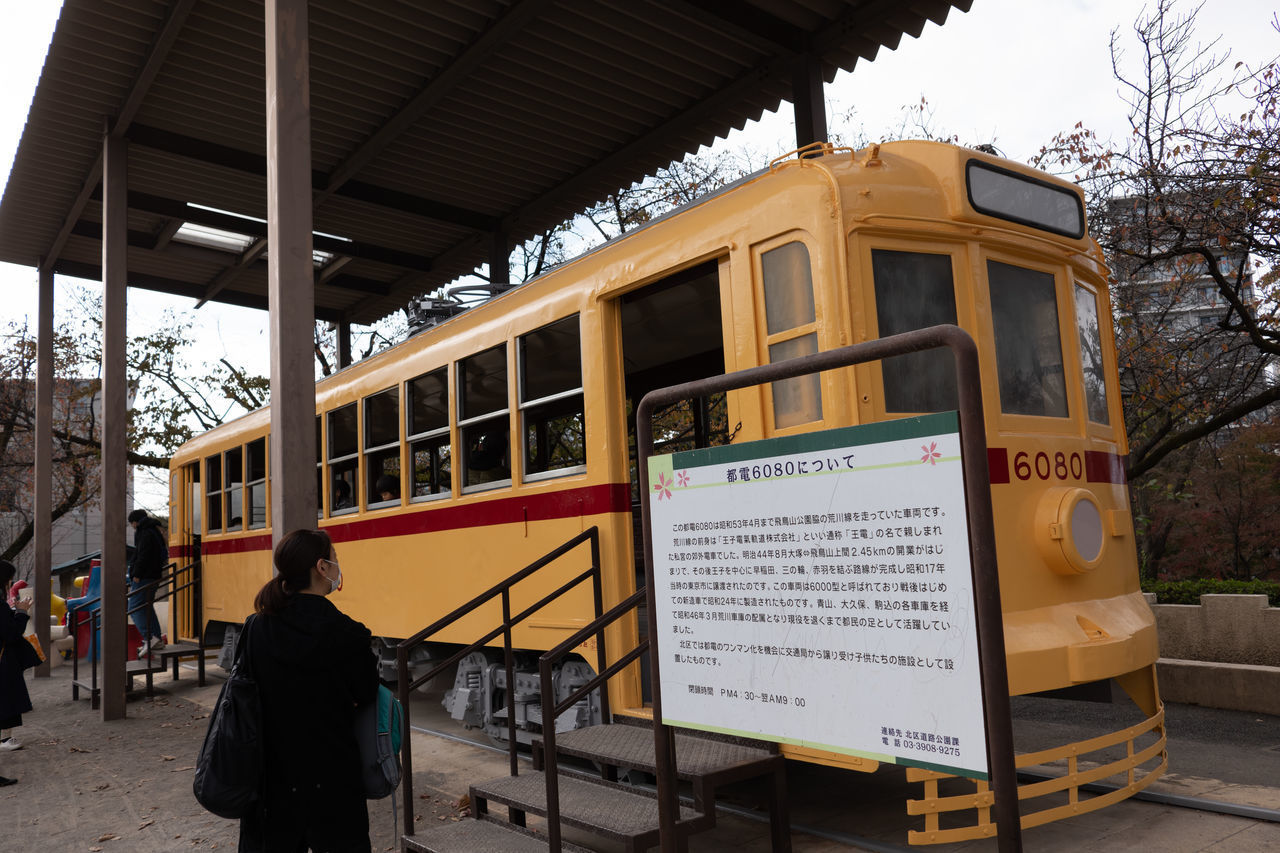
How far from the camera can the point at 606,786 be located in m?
4.45

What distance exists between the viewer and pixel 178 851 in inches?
197

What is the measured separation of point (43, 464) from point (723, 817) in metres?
12.0

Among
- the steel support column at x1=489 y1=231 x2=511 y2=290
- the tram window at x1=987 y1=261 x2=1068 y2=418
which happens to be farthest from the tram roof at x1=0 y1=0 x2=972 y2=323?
the tram window at x1=987 y1=261 x2=1068 y2=418

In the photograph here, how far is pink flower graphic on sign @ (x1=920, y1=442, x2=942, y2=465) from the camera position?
7.30 ft

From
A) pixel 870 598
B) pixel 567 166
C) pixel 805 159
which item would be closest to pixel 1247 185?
pixel 567 166

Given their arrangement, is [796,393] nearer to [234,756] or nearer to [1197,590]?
[234,756]

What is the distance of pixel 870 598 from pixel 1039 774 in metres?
3.45

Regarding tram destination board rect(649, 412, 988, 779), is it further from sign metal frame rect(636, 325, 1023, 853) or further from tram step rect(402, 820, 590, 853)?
tram step rect(402, 820, 590, 853)

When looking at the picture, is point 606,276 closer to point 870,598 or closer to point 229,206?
point 870,598

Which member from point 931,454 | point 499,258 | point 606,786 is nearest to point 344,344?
point 499,258

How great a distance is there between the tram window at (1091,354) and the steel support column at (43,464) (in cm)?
1289

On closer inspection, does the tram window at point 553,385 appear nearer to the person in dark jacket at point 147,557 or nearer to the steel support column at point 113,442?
the steel support column at point 113,442

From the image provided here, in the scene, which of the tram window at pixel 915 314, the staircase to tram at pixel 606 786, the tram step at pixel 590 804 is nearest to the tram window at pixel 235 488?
the staircase to tram at pixel 606 786

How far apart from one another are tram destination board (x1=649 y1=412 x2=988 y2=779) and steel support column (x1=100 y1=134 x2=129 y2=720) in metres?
7.46
